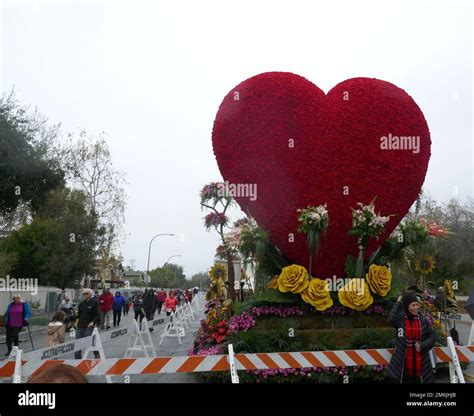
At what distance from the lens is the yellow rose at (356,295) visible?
903cm

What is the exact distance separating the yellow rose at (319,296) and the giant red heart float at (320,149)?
3.18ft

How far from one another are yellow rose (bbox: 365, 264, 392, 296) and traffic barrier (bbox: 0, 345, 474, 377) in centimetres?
271

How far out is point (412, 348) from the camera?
572 centimetres

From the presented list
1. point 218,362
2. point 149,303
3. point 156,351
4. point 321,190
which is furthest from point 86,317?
point 149,303

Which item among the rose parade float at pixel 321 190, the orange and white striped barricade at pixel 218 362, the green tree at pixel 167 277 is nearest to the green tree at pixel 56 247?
the rose parade float at pixel 321 190

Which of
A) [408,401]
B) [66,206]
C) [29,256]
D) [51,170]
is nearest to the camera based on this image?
[408,401]

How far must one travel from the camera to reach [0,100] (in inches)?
747

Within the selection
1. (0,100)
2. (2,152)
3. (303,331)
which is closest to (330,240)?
(303,331)

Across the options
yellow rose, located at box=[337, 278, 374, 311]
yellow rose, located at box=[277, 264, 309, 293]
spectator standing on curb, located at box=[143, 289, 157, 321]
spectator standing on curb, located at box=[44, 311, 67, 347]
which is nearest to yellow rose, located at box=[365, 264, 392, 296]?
yellow rose, located at box=[337, 278, 374, 311]

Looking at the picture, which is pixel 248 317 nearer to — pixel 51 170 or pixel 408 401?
pixel 408 401

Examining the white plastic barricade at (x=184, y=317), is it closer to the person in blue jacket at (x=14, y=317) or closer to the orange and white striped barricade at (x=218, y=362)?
the person in blue jacket at (x=14, y=317)

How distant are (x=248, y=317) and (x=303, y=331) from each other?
39.8 inches

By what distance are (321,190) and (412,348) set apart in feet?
14.1

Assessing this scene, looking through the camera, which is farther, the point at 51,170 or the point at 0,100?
the point at 51,170
